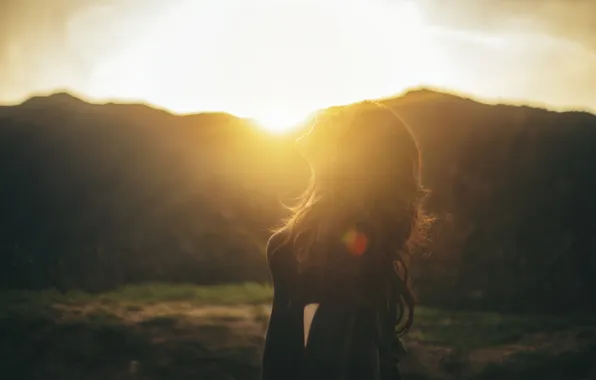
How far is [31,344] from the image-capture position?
732 cm

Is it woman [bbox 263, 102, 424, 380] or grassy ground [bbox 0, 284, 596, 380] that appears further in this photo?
grassy ground [bbox 0, 284, 596, 380]

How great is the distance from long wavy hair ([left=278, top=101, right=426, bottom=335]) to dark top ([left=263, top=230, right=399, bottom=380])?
0.05 meters

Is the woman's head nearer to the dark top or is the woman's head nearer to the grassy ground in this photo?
the dark top

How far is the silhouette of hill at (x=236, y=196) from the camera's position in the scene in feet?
52.2

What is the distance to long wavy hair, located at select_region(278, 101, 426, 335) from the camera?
1648mm

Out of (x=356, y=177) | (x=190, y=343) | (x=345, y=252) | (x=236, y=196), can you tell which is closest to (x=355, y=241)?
(x=345, y=252)

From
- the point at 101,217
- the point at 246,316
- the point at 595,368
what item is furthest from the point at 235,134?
the point at 595,368

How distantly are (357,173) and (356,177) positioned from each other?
0.04ft

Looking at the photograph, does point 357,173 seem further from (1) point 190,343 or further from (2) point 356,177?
(1) point 190,343

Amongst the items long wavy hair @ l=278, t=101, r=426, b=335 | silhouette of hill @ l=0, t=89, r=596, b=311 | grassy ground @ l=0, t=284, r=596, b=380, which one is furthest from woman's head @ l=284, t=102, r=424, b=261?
silhouette of hill @ l=0, t=89, r=596, b=311

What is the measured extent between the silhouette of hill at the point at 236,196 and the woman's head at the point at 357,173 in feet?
35.8

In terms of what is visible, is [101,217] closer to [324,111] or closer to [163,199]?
[163,199]

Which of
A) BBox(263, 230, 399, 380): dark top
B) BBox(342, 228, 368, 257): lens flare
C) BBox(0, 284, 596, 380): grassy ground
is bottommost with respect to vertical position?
BBox(0, 284, 596, 380): grassy ground

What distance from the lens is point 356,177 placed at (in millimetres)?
1656
